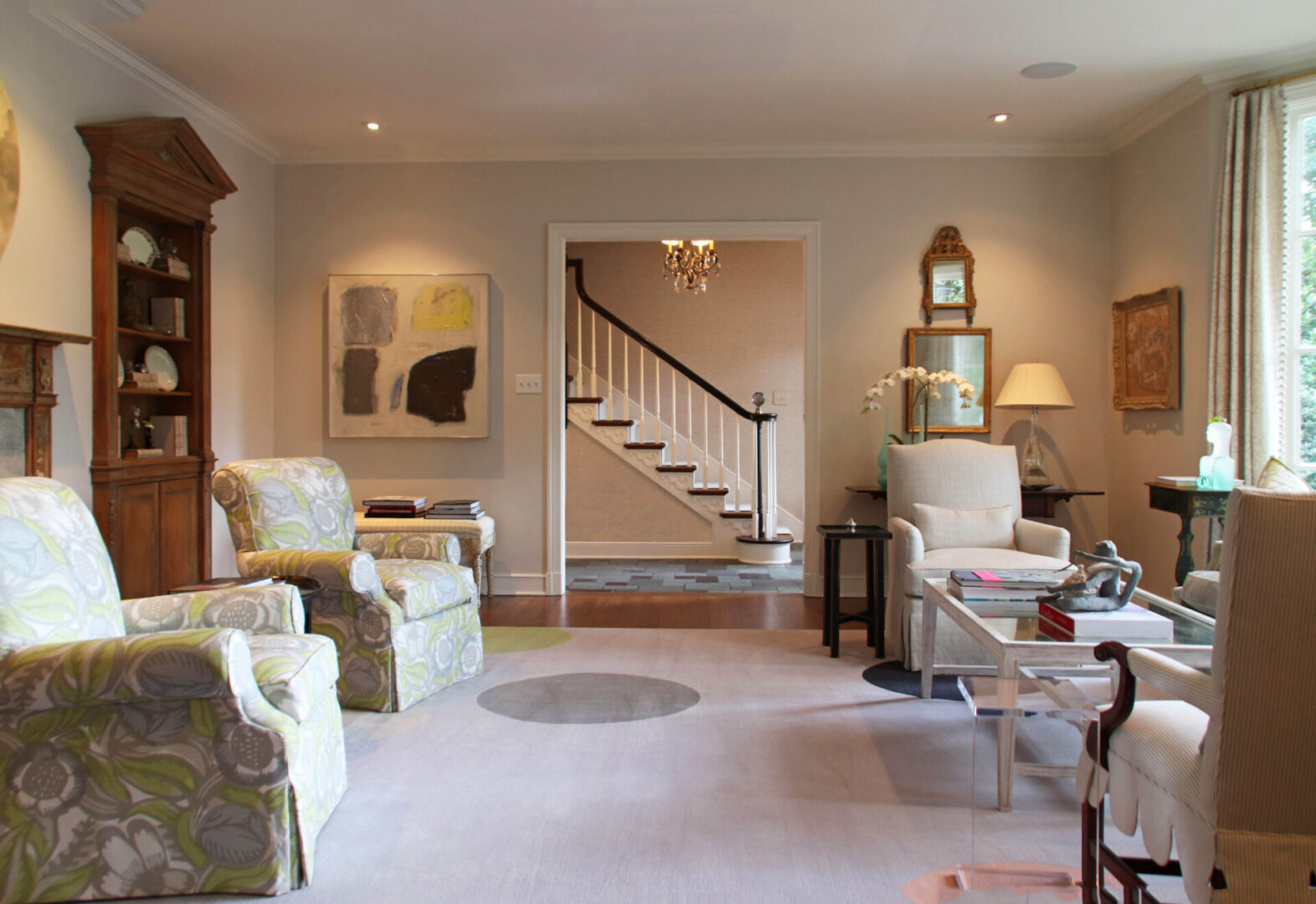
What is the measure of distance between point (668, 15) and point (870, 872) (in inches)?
128

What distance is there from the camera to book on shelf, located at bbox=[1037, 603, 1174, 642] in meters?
2.29

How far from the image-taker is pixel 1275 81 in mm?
4121

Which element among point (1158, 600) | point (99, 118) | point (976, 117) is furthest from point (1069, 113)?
point (99, 118)

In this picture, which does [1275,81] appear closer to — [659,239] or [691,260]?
[659,239]

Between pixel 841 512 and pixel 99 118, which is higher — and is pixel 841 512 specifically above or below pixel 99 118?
below

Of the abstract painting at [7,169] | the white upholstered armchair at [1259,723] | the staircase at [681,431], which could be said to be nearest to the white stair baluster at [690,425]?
the staircase at [681,431]

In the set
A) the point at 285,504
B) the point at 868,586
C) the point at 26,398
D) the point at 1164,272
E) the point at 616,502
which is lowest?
the point at 868,586

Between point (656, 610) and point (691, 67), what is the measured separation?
9.44ft

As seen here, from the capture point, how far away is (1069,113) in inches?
195

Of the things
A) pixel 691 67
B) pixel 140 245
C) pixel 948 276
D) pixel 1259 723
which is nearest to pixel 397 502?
pixel 140 245

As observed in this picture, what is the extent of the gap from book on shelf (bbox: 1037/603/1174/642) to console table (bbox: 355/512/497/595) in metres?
3.39

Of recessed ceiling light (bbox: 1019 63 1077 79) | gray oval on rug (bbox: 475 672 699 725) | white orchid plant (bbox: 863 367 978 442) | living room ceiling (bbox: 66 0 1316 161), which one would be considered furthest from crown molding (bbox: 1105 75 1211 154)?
gray oval on rug (bbox: 475 672 699 725)

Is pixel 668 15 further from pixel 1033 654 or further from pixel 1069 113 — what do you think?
pixel 1033 654

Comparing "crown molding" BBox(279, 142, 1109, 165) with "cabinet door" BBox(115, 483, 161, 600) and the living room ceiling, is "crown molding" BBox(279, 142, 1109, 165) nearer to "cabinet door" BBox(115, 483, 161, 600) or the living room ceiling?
the living room ceiling
